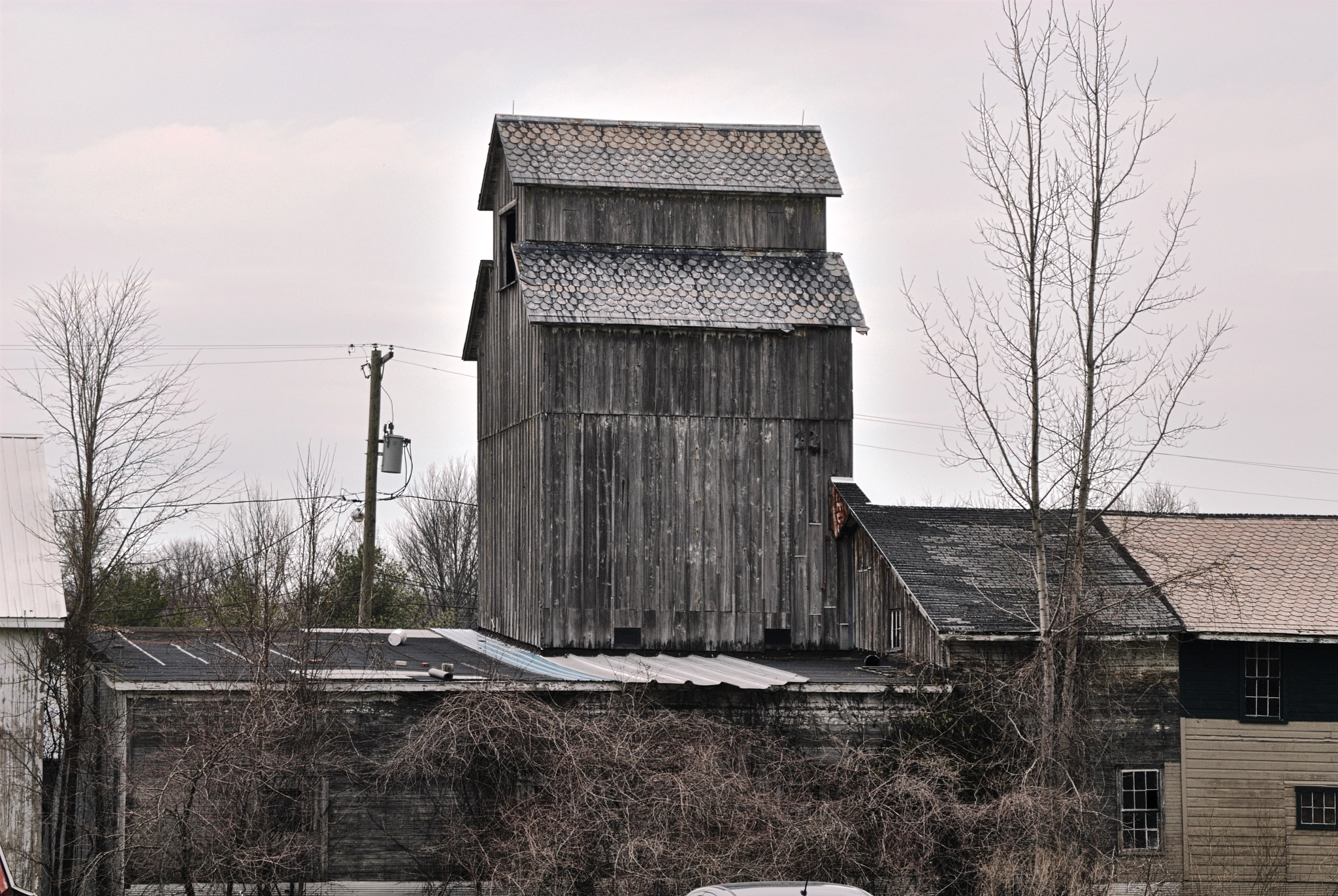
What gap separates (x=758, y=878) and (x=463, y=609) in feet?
133

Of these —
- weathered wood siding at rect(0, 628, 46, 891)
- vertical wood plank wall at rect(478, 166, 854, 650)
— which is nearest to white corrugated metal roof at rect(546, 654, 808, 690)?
vertical wood plank wall at rect(478, 166, 854, 650)

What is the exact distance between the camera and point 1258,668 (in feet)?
81.1

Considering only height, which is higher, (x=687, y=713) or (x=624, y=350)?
(x=624, y=350)

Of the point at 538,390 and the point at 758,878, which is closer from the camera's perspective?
the point at 758,878

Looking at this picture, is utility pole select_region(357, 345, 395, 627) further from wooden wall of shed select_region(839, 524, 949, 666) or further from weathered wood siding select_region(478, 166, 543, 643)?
wooden wall of shed select_region(839, 524, 949, 666)

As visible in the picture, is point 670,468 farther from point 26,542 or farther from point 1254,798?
point 1254,798

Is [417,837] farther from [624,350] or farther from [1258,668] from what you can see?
[1258,668]

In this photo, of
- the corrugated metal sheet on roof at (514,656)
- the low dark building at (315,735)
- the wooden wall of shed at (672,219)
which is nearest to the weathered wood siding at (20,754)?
the low dark building at (315,735)

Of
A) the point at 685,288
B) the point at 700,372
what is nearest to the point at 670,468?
the point at 700,372

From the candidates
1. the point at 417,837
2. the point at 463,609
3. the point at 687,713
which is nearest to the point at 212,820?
the point at 417,837

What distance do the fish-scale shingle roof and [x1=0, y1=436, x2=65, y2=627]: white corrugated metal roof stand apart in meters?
16.8

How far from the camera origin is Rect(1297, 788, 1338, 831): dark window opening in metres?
24.3

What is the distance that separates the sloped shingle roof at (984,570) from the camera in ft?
78.5

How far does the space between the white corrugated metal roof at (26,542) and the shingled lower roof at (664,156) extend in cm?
983
